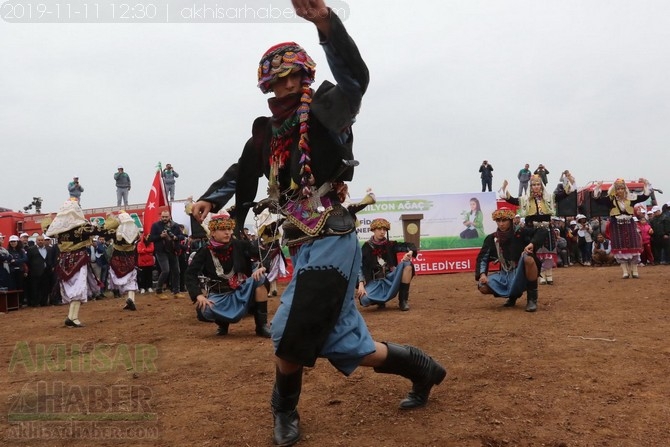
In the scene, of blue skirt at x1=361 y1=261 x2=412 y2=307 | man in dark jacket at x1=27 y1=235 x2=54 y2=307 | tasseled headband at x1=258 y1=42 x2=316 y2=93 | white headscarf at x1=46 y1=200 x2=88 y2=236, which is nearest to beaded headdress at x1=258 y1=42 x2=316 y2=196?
tasseled headband at x1=258 y1=42 x2=316 y2=93

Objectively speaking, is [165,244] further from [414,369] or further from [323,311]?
[323,311]

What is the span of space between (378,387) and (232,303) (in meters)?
3.44

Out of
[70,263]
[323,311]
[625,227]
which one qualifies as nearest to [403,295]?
[70,263]

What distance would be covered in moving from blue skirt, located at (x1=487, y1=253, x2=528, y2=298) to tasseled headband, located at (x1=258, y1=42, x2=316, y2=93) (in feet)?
18.8

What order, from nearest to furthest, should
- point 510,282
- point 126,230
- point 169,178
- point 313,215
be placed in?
point 313,215, point 510,282, point 126,230, point 169,178

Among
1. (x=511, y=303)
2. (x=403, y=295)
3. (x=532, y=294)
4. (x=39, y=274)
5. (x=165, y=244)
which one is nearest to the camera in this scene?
(x=532, y=294)

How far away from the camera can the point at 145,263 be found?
599 inches

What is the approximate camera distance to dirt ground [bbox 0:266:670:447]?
3266mm

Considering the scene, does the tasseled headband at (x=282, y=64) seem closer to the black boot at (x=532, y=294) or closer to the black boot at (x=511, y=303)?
the black boot at (x=532, y=294)

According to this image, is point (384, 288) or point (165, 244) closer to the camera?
point (384, 288)

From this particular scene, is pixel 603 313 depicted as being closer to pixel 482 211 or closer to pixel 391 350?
pixel 391 350

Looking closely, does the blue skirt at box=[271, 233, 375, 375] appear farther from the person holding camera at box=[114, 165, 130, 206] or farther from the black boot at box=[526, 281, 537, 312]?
the person holding camera at box=[114, 165, 130, 206]

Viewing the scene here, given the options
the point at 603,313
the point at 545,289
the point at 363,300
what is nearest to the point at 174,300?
the point at 363,300

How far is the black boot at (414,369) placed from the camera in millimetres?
3301
